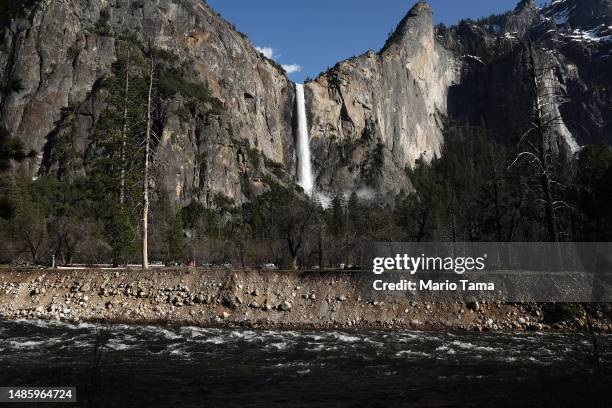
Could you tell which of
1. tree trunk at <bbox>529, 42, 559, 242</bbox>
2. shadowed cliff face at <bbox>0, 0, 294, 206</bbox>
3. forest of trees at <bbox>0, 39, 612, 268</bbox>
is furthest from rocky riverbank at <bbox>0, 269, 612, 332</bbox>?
shadowed cliff face at <bbox>0, 0, 294, 206</bbox>

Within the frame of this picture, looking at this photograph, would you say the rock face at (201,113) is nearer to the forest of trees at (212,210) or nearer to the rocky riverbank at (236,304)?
the forest of trees at (212,210)

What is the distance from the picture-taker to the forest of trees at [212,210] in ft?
98.8

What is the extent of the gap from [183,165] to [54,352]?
111 m

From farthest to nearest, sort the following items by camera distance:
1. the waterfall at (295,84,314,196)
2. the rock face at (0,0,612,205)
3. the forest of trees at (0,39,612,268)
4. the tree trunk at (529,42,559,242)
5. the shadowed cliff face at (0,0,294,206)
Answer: the waterfall at (295,84,314,196) < the rock face at (0,0,612,205) < the shadowed cliff face at (0,0,294,206) < the forest of trees at (0,39,612,268) < the tree trunk at (529,42,559,242)

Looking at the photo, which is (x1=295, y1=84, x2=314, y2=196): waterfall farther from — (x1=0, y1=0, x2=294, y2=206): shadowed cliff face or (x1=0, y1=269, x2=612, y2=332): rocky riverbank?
(x1=0, y1=269, x2=612, y2=332): rocky riverbank

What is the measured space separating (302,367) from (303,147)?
168703 mm

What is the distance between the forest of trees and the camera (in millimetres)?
30109

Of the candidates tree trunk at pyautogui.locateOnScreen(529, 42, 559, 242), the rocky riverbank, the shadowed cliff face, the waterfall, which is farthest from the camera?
the waterfall

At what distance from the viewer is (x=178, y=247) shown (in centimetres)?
6788

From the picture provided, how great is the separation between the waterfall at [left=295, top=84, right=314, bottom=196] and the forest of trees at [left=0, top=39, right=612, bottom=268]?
40.2 meters

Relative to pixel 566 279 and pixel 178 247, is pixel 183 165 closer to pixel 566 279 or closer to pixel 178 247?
pixel 178 247

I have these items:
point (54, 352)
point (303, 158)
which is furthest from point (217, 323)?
point (303, 158)

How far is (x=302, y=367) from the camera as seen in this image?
Answer: 1474cm

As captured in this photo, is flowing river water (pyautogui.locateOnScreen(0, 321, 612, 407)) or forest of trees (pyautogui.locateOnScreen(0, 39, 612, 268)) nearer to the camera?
flowing river water (pyautogui.locateOnScreen(0, 321, 612, 407))
